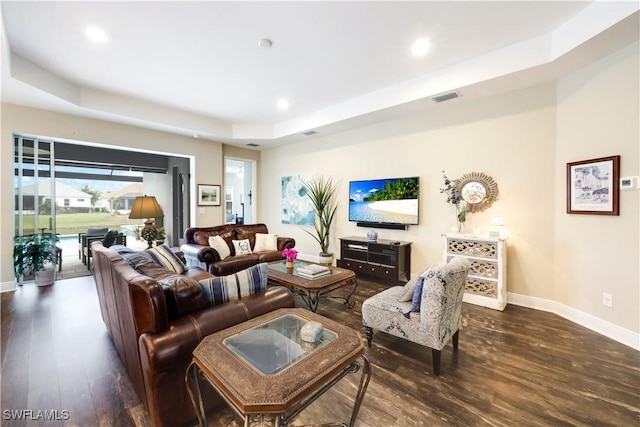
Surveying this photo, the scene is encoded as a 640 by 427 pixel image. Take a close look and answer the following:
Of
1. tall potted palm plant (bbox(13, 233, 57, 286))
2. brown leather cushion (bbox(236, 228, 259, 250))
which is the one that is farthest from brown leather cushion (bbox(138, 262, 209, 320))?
tall potted palm plant (bbox(13, 233, 57, 286))

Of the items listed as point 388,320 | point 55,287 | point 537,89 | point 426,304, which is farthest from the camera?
point 55,287

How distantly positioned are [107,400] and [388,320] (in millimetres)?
2141

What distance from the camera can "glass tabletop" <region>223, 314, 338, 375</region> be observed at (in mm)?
1240

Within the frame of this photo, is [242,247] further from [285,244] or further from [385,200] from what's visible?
[385,200]

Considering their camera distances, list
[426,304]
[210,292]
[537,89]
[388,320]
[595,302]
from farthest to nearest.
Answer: [537,89] → [595,302] → [388,320] → [426,304] → [210,292]

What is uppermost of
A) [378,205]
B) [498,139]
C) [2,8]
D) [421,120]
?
[2,8]

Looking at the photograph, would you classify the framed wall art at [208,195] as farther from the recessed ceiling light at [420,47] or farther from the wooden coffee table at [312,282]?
the recessed ceiling light at [420,47]

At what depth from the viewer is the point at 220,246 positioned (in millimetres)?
4344

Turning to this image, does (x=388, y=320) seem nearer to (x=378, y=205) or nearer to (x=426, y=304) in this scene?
(x=426, y=304)

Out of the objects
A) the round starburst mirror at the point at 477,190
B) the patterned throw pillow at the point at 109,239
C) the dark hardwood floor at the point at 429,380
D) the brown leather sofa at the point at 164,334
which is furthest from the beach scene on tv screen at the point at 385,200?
the patterned throw pillow at the point at 109,239

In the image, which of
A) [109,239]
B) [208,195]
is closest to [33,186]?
[109,239]

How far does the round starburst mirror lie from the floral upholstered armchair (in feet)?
6.19

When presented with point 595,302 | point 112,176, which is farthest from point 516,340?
point 112,176

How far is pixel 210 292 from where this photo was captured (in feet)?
5.74
